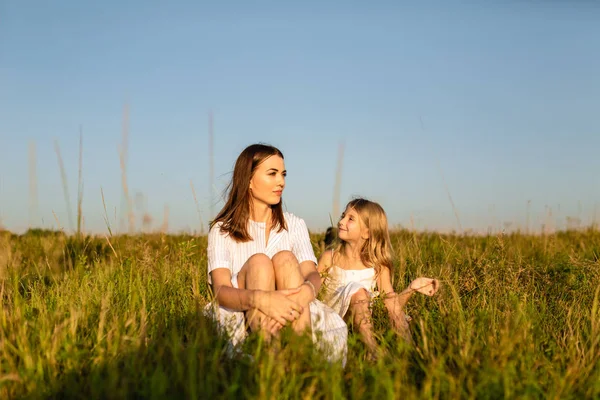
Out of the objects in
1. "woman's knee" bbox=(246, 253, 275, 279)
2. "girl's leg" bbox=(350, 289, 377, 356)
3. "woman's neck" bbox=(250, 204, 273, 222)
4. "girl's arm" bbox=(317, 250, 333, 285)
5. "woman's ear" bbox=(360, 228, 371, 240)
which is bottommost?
"girl's leg" bbox=(350, 289, 377, 356)

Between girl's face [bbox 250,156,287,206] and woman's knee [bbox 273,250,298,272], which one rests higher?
girl's face [bbox 250,156,287,206]

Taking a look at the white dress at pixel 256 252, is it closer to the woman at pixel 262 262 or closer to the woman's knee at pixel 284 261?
the woman at pixel 262 262

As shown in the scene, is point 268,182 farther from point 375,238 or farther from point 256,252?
point 375,238

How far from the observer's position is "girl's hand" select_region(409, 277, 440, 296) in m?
4.20

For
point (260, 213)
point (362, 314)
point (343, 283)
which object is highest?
point (260, 213)

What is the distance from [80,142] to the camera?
18.7ft

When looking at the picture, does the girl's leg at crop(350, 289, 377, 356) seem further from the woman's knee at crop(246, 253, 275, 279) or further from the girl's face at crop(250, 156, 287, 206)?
the girl's face at crop(250, 156, 287, 206)

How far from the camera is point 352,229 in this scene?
4.80 meters

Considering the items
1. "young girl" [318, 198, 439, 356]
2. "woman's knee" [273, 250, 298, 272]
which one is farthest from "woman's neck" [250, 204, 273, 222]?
"young girl" [318, 198, 439, 356]

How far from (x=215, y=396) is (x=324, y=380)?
1.51 feet

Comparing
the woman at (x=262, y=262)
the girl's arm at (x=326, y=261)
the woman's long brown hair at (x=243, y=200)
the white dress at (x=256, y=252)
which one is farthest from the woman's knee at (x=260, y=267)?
the girl's arm at (x=326, y=261)

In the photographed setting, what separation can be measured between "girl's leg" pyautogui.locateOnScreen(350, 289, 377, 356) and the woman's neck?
34.2 inches

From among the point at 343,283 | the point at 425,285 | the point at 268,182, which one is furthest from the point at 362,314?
the point at 268,182

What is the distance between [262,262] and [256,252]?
62 centimetres
